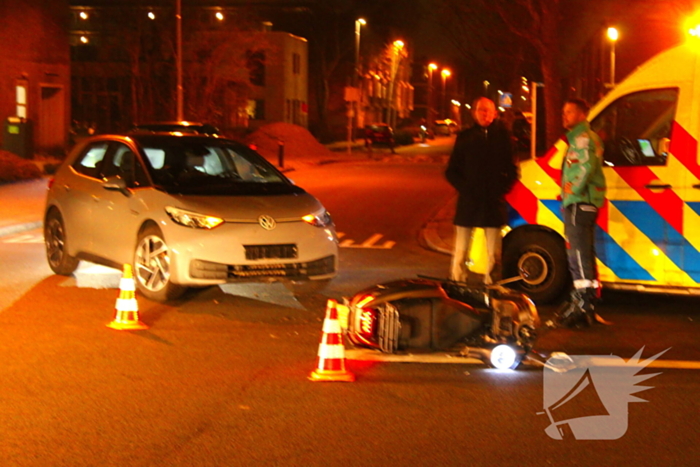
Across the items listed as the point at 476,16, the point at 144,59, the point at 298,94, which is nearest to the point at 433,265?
the point at 476,16

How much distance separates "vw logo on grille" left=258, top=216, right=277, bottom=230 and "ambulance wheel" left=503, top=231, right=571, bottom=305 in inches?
93.6

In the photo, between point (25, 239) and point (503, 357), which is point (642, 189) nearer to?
point (503, 357)

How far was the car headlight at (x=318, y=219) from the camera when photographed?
942cm

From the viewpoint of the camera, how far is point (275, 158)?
39969 millimetres

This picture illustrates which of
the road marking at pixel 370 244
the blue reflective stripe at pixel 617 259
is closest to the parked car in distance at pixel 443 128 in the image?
the road marking at pixel 370 244

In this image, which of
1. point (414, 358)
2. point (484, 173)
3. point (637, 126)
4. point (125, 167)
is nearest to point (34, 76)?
point (125, 167)

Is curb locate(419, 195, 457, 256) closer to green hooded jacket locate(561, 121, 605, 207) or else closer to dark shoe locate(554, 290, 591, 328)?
dark shoe locate(554, 290, 591, 328)

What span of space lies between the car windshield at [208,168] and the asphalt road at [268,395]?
113cm

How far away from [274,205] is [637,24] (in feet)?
82.6

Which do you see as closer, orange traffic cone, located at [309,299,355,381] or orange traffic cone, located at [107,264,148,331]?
orange traffic cone, located at [309,299,355,381]

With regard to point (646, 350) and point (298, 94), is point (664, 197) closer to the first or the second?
point (646, 350)

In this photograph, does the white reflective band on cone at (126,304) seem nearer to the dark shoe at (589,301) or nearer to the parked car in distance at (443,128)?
the dark shoe at (589,301)

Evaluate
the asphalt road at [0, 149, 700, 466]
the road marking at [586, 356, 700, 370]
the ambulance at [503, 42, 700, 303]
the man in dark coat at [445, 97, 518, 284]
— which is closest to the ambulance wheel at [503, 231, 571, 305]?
the ambulance at [503, 42, 700, 303]

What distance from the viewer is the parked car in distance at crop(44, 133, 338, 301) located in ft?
29.1
